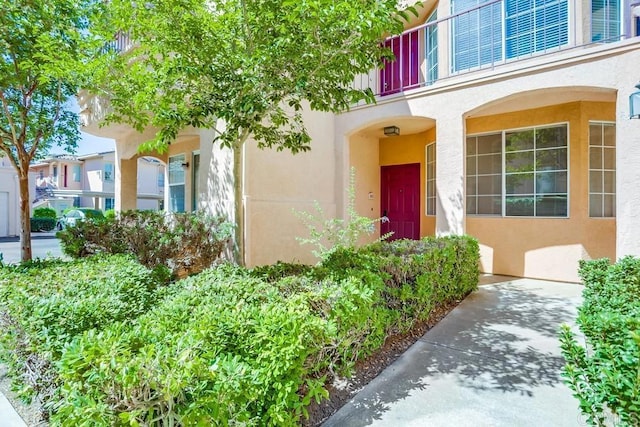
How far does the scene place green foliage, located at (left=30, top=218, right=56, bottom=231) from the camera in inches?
884

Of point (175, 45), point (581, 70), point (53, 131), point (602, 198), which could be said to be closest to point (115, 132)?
point (53, 131)

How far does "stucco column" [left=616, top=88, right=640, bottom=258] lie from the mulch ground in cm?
340

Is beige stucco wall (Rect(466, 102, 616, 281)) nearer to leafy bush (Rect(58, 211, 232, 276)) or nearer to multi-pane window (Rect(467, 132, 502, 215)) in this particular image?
multi-pane window (Rect(467, 132, 502, 215))

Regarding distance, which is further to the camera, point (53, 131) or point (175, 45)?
point (53, 131)

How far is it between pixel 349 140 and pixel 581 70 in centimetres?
528

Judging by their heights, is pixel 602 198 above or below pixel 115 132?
below

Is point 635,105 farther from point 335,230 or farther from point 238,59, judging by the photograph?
point 335,230

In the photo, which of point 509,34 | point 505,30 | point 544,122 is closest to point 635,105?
Answer: point 544,122

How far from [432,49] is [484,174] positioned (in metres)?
3.64

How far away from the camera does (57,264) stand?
4988mm

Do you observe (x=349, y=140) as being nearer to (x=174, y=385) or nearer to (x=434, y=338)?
(x=434, y=338)

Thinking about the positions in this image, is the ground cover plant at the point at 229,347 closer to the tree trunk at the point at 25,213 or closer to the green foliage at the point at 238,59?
the green foliage at the point at 238,59

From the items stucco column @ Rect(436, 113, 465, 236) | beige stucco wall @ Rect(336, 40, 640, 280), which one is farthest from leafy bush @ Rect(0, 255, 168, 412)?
beige stucco wall @ Rect(336, 40, 640, 280)

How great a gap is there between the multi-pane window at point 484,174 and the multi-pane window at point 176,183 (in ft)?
27.0
